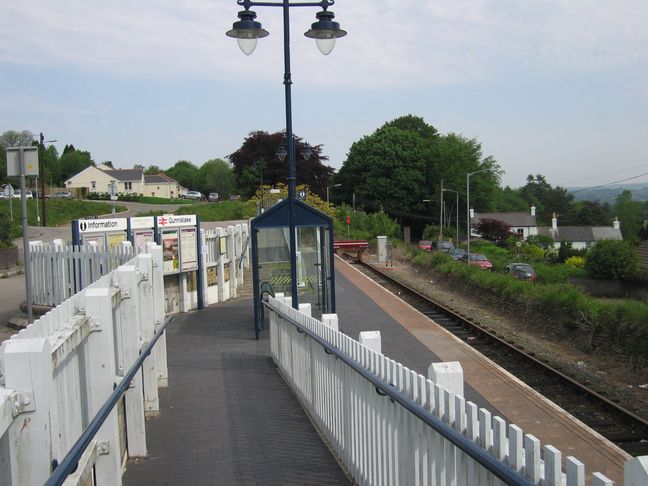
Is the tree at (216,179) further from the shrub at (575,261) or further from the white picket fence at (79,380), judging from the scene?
the white picket fence at (79,380)

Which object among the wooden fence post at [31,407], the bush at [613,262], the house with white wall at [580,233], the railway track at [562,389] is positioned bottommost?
the house with white wall at [580,233]

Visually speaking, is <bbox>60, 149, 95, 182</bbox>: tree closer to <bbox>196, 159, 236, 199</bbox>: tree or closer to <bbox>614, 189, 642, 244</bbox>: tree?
<bbox>196, 159, 236, 199</bbox>: tree

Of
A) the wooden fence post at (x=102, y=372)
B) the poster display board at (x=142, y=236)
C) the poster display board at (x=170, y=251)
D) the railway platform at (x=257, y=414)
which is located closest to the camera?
the wooden fence post at (x=102, y=372)

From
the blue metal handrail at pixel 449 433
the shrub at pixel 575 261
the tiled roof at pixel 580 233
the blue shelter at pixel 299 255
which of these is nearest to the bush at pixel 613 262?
the shrub at pixel 575 261

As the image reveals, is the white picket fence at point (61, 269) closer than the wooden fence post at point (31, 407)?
No

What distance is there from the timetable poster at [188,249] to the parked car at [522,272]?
1842 centimetres

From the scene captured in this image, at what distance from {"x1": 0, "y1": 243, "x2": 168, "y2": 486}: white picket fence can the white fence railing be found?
5.69 feet

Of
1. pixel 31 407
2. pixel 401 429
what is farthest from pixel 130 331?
pixel 31 407

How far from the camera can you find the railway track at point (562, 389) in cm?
973

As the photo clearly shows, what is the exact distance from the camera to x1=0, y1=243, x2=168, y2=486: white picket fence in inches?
→ 115

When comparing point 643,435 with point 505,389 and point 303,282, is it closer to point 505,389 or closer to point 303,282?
point 505,389

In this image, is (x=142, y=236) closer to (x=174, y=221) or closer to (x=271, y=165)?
(x=174, y=221)

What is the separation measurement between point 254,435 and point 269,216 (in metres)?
7.91

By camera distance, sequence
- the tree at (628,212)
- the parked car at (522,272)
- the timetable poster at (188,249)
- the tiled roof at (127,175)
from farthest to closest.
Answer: the tree at (628,212) → the tiled roof at (127,175) → the parked car at (522,272) → the timetable poster at (188,249)
